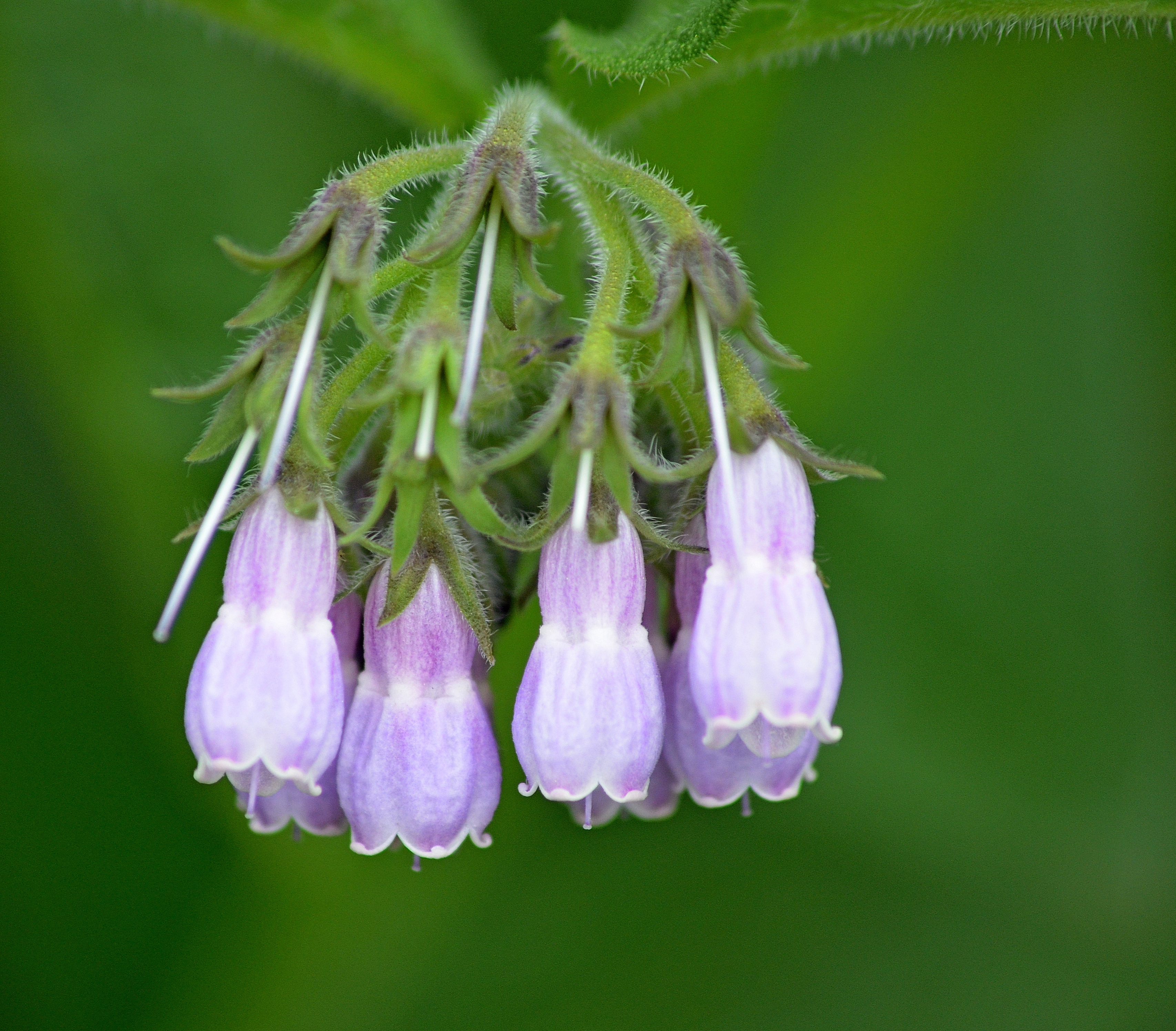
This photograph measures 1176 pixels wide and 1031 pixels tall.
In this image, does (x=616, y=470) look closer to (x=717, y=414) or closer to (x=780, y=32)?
(x=717, y=414)

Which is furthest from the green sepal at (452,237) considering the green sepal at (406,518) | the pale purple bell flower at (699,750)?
the pale purple bell flower at (699,750)

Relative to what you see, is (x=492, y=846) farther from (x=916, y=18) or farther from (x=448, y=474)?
(x=916, y=18)

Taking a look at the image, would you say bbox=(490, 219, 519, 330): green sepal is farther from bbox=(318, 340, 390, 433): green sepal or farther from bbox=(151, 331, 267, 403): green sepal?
bbox=(151, 331, 267, 403): green sepal

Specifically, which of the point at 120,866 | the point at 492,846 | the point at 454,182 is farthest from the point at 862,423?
the point at 120,866

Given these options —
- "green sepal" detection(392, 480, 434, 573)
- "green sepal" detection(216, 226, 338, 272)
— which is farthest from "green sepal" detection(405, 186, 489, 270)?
"green sepal" detection(392, 480, 434, 573)

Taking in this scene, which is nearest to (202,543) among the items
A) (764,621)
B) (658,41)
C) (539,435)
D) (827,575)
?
(539,435)

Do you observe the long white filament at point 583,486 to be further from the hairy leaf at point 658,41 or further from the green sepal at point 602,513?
the hairy leaf at point 658,41
